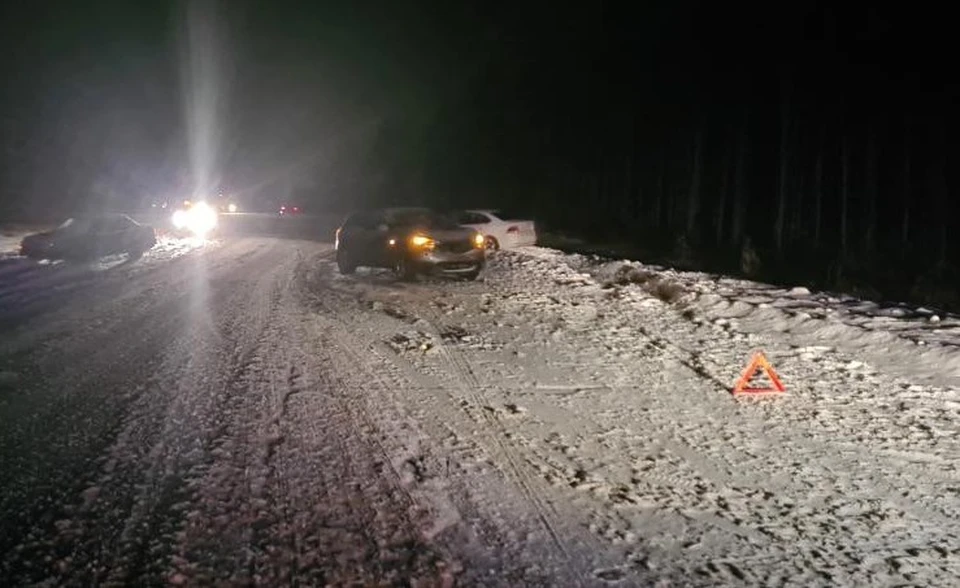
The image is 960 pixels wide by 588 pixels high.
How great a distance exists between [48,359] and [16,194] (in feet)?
167

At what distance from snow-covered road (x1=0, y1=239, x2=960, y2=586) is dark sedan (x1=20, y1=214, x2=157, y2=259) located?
10445 millimetres

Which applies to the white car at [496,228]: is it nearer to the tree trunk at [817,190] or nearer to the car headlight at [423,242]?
the car headlight at [423,242]

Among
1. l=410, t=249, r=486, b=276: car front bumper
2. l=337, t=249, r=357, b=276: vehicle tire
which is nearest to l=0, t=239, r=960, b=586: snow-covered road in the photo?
l=410, t=249, r=486, b=276: car front bumper

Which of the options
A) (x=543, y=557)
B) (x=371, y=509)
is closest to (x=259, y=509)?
(x=371, y=509)

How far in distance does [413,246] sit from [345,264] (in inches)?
95.1

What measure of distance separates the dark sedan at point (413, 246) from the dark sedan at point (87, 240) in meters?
8.23

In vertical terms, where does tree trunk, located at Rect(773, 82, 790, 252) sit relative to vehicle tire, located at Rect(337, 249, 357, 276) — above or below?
above

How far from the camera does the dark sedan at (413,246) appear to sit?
51.9ft

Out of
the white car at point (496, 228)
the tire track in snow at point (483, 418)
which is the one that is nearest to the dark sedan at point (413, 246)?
the tire track in snow at point (483, 418)

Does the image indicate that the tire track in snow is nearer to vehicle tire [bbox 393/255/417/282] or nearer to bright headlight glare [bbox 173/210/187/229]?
vehicle tire [bbox 393/255/417/282]

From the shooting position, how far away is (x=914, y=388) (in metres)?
7.76

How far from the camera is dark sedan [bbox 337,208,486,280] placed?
51.9ft

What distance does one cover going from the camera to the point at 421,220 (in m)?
17.0

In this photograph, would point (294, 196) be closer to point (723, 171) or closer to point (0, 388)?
point (723, 171)
